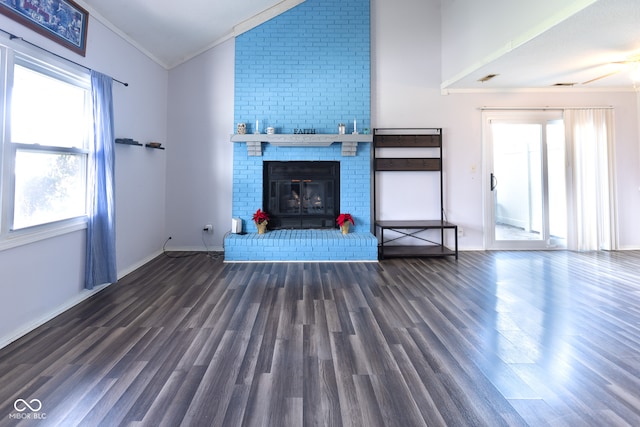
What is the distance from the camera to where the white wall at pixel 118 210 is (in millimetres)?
2188

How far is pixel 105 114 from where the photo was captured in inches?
119

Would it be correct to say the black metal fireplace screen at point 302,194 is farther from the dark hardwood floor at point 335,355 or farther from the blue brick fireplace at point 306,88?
the dark hardwood floor at point 335,355

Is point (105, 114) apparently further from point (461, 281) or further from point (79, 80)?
point (461, 281)

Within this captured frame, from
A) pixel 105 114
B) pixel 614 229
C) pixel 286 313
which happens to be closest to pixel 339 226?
pixel 286 313

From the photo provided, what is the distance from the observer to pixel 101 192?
3.00 meters

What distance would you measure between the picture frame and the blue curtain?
308 millimetres

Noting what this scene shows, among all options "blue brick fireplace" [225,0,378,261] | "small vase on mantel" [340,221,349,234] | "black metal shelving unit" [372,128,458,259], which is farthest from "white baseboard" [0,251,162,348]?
"black metal shelving unit" [372,128,458,259]

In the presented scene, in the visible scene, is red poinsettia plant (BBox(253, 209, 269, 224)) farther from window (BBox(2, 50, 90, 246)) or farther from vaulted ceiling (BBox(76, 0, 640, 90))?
vaulted ceiling (BBox(76, 0, 640, 90))

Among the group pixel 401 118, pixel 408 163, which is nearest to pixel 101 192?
pixel 408 163

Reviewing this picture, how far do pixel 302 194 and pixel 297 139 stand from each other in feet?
2.84

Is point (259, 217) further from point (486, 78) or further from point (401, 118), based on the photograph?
point (486, 78)

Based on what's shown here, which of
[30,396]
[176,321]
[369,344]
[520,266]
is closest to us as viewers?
[30,396]

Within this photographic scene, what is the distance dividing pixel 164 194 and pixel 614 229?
703 centimetres

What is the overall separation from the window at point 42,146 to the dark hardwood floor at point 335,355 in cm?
88
